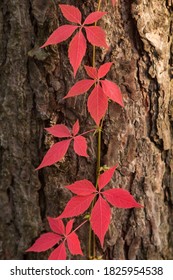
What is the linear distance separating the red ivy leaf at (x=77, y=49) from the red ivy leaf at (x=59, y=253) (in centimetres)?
60

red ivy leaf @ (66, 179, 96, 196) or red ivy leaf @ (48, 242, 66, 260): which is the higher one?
red ivy leaf @ (66, 179, 96, 196)

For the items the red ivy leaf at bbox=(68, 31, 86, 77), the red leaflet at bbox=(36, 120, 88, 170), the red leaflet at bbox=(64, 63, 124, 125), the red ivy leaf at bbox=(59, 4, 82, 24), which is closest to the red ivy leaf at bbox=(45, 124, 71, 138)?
the red leaflet at bbox=(36, 120, 88, 170)

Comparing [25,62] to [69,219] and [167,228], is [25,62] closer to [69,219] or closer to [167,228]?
[69,219]

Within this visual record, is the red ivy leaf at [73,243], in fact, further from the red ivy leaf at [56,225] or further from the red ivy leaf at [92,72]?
the red ivy leaf at [92,72]

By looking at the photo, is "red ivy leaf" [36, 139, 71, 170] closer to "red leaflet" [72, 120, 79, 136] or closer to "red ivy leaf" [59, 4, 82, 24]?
"red leaflet" [72, 120, 79, 136]

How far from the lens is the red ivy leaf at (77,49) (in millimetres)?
961

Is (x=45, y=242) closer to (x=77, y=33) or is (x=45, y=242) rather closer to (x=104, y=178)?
(x=104, y=178)

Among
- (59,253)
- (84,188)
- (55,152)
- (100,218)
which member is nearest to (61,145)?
(55,152)

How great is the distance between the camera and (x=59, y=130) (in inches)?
42.5

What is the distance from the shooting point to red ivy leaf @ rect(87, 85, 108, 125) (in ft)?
3.22

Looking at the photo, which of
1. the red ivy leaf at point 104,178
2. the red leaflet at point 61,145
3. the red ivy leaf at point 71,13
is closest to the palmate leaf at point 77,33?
the red ivy leaf at point 71,13

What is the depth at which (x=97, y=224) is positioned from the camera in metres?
1.03

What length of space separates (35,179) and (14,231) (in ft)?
0.67

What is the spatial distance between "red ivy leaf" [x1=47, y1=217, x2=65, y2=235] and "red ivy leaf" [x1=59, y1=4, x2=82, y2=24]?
0.64m
